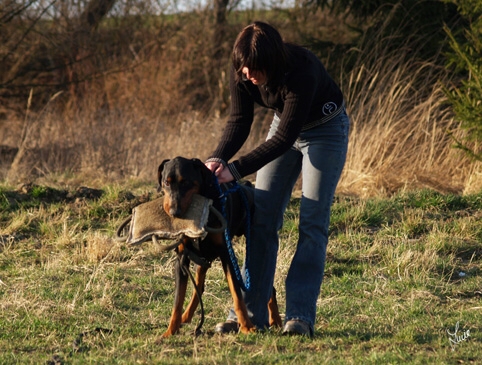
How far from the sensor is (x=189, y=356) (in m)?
4.20

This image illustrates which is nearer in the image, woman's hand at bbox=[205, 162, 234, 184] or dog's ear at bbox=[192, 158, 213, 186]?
dog's ear at bbox=[192, 158, 213, 186]

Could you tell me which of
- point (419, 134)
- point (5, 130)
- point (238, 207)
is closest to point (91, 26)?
point (5, 130)

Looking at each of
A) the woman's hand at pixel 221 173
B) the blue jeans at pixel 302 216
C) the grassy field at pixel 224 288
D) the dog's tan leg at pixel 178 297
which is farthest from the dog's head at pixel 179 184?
the grassy field at pixel 224 288

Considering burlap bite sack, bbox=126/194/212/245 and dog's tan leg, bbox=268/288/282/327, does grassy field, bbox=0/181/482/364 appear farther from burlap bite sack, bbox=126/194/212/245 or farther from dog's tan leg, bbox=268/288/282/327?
burlap bite sack, bbox=126/194/212/245

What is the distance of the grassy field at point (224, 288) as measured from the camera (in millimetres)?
4320

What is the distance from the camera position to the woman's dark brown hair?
4254 mm

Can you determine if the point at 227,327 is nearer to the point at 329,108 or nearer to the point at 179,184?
the point at 179,184

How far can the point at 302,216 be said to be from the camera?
4.70m

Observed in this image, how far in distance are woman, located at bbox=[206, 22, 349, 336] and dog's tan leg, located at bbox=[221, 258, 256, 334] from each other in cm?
11

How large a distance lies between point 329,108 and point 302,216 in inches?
25.7

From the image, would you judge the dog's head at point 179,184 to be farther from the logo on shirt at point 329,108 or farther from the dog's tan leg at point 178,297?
the logo on shirt at point 329,108

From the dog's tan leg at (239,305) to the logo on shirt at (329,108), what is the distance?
1.06m

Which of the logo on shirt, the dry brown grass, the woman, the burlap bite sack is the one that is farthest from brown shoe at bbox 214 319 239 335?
the dry brown grass

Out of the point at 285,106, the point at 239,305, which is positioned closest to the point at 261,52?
the point at 285,106
